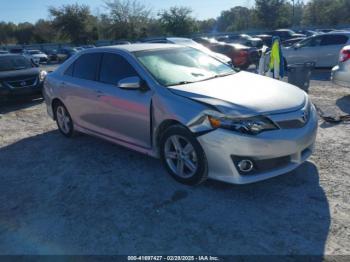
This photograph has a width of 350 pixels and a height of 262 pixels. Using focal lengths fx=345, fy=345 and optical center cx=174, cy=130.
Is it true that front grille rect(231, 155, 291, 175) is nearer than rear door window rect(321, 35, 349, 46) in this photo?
Yes

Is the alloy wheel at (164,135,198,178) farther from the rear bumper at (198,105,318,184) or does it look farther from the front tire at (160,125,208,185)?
the rear bumper at (198,105,318,184)

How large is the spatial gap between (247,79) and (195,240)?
2.38 metres

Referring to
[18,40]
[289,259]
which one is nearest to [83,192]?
[289,259]

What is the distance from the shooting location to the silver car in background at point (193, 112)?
350 cm

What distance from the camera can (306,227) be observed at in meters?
3.12

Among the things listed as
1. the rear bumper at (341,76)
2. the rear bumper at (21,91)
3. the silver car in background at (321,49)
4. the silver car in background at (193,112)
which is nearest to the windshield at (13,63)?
the rear bumper at (21,91)

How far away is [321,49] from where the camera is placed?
13.5m

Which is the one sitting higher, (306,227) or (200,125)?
(200,125)

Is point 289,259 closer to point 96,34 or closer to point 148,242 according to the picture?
point 148,242

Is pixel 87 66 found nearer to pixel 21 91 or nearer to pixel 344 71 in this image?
pixel 21 91

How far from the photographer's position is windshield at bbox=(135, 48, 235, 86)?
4359 millimetres

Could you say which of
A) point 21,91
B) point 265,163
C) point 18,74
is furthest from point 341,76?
point 18,74

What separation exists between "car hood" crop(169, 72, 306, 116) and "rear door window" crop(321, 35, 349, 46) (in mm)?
10385

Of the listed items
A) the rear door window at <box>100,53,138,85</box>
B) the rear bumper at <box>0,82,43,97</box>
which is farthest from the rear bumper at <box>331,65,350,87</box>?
the rear bumper at <box>0,82,43,97</box>
